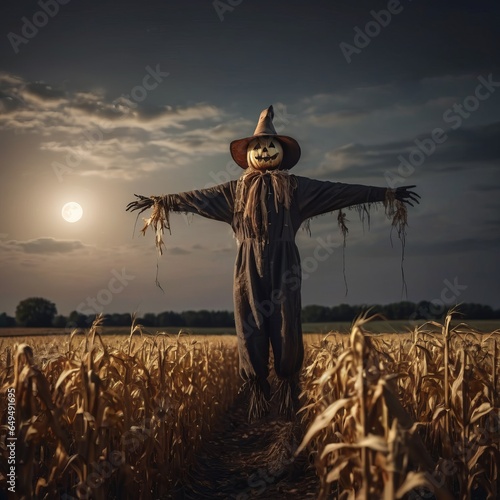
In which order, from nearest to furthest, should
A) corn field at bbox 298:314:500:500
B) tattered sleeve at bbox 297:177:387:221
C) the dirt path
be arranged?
corn field at bbox 298:314:500:500 → the dirt path → tattered sleeve at bbox 297:177:387:221

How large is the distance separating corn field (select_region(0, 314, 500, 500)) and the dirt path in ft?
0.72

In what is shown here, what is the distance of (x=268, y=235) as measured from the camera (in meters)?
6.98

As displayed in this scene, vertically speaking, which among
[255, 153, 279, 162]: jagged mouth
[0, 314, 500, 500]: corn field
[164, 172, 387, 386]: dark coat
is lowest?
[0, 314, 500, 500]: corn field

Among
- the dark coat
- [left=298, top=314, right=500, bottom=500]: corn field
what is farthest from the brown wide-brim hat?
[left=298, top=314, right=500, bottom=500]: corn field

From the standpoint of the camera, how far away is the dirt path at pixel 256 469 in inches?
189

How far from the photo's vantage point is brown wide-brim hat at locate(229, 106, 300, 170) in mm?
7512

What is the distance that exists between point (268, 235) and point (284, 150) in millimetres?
1484

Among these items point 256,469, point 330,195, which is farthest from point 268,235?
point 256,469

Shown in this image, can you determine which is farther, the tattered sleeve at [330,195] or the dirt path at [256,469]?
the tattered sleeve at [330,195]

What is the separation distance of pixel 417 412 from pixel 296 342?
2039 millimetres

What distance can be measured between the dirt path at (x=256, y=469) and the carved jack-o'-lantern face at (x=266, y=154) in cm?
328

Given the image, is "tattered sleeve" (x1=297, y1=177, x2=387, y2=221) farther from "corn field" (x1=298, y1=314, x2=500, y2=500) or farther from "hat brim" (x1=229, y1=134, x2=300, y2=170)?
"corn field" (x1=298, y1=314, x2=500, y2=500)

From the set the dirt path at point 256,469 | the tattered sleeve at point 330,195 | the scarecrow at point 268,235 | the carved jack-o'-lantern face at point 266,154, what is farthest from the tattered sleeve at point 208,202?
the dirt path at point 256,469

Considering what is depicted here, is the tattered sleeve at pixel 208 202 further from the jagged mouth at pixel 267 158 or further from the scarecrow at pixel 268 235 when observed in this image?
the jagged mouth at pixel 267 158
